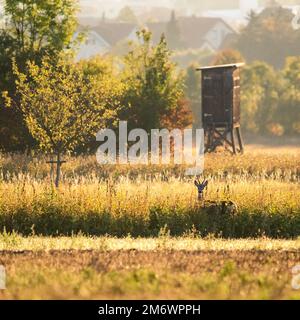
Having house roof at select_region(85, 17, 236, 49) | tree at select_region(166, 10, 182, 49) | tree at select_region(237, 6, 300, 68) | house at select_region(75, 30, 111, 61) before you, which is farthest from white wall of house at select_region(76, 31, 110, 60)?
tree at select_region(237, 6, 300, 68)

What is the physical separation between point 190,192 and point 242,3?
503 ft

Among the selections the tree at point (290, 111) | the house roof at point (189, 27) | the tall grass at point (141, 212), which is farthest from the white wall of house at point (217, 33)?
the tall grass at point (141, 212)

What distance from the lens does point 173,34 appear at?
12181cm

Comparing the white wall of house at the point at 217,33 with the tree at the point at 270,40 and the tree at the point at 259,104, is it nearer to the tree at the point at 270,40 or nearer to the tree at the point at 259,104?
the tree at the point at 270,40

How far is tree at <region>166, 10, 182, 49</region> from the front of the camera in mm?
120637

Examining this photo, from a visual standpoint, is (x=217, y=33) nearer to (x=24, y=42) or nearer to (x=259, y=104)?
(x=259, y=104)

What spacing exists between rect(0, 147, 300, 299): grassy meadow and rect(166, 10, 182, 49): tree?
331 ft

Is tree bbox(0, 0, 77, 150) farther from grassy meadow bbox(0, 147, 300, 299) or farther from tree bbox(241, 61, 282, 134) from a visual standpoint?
tree bbox(241, 61, 282, 134)

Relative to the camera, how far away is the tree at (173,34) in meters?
121

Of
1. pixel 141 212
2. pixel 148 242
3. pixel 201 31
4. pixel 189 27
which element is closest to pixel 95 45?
pixel 189 27

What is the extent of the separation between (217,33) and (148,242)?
11761 cm

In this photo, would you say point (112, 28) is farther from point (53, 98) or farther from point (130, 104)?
point (53, 98)

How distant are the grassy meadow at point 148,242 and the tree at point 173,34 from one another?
331ft
